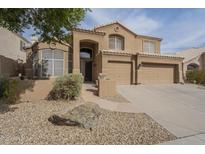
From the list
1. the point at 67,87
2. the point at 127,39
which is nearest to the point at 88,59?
the point at 127,39

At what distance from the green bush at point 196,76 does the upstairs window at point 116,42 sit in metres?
9.40

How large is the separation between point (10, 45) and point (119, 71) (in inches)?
568

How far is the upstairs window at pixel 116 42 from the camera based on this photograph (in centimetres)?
2200

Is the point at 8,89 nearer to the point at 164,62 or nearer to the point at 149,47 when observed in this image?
the point at 164,62

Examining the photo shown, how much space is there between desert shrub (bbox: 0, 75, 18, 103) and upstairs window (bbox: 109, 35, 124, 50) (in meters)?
12.9

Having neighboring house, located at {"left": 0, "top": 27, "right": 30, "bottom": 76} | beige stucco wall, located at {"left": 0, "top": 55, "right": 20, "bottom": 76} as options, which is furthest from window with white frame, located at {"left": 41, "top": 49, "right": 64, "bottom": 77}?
neighboring house, located at {"left": 0, "top": 27, "right": 30, "bottom": 76}

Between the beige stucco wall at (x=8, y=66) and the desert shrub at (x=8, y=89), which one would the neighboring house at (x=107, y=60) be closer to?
the beige stucco wall at (x=8, y=66)

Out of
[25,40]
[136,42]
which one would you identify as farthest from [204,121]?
[25,40]

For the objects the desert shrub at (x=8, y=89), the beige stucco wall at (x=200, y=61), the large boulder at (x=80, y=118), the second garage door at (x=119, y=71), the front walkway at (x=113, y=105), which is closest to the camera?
the large boulder at (x=80, y=118)

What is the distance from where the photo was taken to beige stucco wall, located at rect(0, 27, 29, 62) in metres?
21.9

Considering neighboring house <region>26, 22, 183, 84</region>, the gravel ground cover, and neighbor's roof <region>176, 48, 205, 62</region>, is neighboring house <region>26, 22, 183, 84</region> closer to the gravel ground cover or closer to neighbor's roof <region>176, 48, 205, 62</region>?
the gravel ground cover

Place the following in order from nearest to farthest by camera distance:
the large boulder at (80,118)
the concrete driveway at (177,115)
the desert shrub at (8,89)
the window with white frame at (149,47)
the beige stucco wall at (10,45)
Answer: the large boulder at (80,118), the concrete driveway at (177,115), the desert shrub at (8,89), the beige stucco wall at (10,45), the window with white frame at (149,47)

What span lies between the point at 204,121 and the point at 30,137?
715 centimetres

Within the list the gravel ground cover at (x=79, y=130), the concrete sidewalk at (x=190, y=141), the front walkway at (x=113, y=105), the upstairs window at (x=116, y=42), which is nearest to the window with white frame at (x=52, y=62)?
the upstairs window at (x=116, y=42)
